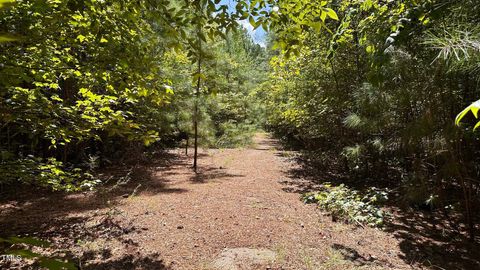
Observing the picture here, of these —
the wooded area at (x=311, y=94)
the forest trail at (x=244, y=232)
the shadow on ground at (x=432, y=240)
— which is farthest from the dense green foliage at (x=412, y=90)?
the forest trail at (x=244, y=232)

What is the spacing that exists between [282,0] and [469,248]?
484 centimetres

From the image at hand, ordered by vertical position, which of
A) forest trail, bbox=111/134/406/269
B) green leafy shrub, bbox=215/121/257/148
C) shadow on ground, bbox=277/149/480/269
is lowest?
shadow on ground, bbox=277/149/480/269

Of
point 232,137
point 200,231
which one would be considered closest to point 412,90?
point 200,231

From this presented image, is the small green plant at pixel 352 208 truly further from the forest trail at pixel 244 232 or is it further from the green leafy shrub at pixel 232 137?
the green leafy shrub at pixel 232 137

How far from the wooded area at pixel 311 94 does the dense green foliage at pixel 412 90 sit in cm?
3

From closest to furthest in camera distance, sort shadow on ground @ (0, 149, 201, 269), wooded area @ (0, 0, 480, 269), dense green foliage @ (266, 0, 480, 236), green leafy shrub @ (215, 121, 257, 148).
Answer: wooded area @ (0, 0, 480, 269)
dense green foliage @ (266, 0, 480, 236)
shadow on ground @ (0, 149, 201, 269)
green leafy shrub @ (215, 121, 257, 148)

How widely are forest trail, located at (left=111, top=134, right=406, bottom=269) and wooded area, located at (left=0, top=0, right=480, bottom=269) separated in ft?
0.88

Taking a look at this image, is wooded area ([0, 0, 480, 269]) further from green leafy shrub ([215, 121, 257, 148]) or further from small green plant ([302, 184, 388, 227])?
green leafy shrub ([215, 121, 257, 148])

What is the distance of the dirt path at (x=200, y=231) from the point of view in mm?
3932

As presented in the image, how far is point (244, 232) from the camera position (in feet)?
15.9

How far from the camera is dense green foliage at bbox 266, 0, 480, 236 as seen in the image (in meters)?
2.85

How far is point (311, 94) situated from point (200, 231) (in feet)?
20.9

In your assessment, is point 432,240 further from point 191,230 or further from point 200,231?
point 191,230

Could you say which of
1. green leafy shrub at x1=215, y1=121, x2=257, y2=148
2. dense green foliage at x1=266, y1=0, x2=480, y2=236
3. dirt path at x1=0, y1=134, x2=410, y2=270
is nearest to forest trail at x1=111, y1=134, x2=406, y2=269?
dirt path at x1=0, y1=134, x2=410, y2=270
